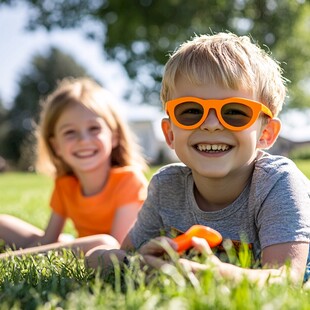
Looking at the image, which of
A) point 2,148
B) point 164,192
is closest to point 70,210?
point 164,192

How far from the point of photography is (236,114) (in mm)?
2910

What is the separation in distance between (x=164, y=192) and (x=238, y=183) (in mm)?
463

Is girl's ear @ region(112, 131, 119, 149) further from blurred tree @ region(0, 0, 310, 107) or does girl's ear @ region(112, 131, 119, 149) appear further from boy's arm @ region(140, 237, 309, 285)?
blurred tree @ region(0, 0, 310, 107)

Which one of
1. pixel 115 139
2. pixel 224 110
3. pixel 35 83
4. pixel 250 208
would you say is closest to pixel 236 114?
pixel 224 110

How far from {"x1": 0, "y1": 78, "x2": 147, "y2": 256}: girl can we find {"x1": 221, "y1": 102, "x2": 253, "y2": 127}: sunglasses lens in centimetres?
184

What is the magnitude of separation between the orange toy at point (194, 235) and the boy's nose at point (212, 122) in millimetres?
549

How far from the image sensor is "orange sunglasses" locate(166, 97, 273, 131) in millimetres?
2893

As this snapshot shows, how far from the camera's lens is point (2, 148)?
177 feet

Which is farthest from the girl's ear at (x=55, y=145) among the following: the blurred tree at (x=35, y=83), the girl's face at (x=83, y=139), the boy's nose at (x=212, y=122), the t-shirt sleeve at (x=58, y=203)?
the blurred tree at (x=35, y=83)

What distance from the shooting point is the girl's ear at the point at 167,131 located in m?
3.30

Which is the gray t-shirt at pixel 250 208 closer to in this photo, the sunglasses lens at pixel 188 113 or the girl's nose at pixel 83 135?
the sunglasses lens at pixel 188 113

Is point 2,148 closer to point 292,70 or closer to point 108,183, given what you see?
point 292,70

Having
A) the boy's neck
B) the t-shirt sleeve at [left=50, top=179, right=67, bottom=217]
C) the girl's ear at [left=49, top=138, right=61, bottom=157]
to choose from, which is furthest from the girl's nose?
the boy's neck

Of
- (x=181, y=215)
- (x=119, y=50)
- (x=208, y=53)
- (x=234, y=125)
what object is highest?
(x=119, y=50)
